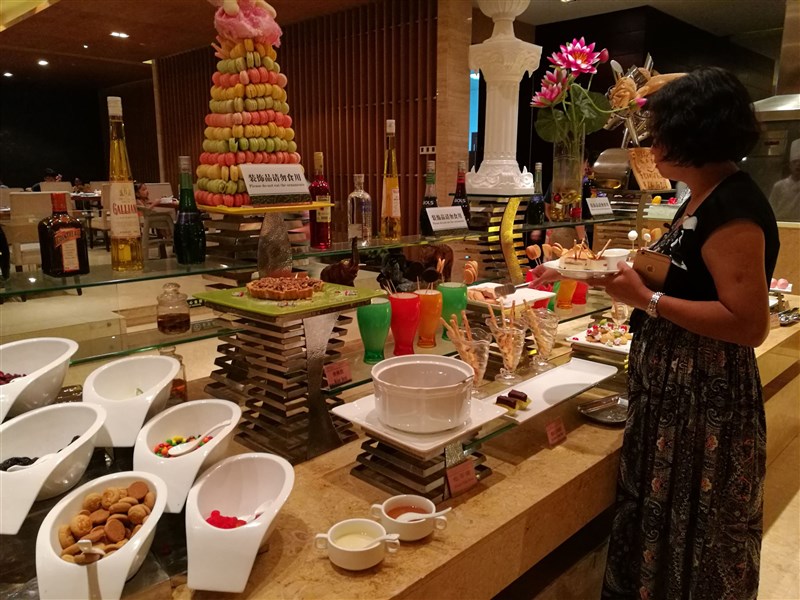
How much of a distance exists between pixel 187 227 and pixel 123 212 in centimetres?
17

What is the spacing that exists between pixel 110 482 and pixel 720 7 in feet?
26.9

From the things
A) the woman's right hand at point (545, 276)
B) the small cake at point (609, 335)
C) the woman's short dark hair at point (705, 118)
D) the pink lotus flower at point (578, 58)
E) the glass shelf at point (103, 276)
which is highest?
the pink lotus flower at point (578, 58)

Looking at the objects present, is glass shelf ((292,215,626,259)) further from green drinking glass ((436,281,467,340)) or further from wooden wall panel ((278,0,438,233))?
wooden wall panel ((278,0,438,233))

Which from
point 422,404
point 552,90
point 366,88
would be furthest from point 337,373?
point 366,88

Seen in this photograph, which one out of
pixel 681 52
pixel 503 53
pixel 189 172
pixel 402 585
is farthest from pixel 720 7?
pixel 402 585

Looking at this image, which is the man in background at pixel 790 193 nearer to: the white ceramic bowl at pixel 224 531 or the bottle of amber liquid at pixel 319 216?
the bottle of amber liquid at pixel 319 216

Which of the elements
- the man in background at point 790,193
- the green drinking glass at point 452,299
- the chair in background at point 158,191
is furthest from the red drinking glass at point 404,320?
the chair in background at point 158,191

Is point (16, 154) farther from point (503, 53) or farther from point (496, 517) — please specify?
point (496, 517)

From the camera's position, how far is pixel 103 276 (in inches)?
54.7

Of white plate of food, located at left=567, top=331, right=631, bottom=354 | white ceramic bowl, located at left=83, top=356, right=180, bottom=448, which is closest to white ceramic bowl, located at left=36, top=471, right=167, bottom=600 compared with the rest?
white ceramic bowl, located at left=83, top=356, right=180, bottom=448

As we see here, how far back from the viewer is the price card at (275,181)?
1.59m

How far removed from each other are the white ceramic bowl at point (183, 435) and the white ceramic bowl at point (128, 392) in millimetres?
39

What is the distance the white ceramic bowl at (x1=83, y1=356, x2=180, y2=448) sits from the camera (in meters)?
1.17

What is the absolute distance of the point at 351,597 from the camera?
1.01 meters
